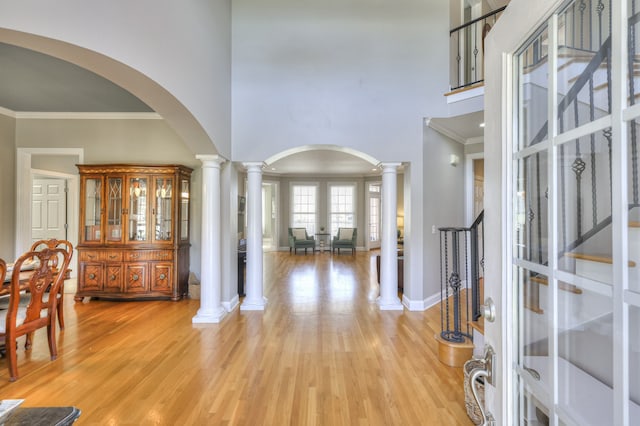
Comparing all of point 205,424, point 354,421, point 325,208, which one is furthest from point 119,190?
point 325,208

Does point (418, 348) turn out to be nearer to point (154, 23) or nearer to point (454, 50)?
point (154, 23)

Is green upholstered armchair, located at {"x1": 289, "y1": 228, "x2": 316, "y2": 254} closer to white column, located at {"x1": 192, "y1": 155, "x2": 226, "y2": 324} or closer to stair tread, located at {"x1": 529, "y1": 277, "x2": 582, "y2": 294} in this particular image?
white column, located at {"x1": 192, "y1": 155, "x2": 226, "y2": 324}

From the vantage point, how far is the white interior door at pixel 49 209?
5.84 meters

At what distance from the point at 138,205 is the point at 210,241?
1.63 meters

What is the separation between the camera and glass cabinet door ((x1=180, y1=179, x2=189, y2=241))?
4.62m

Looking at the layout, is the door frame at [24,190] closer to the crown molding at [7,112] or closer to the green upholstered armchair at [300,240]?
the crown molding at [7,112]

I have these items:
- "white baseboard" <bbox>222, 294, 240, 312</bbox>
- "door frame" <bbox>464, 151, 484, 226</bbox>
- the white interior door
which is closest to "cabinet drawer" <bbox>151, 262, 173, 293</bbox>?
"white baseboard" <bbox>222, 294, 240, 312</bbox>

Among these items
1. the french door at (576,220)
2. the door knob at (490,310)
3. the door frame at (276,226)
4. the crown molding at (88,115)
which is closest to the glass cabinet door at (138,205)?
the crown molding at (88,115)

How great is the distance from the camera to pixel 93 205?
14.7 feet

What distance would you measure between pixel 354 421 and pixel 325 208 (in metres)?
8.43

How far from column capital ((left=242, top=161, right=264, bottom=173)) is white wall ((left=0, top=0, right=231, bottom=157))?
313mm

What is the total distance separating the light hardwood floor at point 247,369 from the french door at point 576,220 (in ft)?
4.83

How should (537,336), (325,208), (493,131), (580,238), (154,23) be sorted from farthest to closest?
(325,208)
(154,23)
(493,131)
(537,336)
(580,238)

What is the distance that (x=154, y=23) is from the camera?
2227 millimetres
